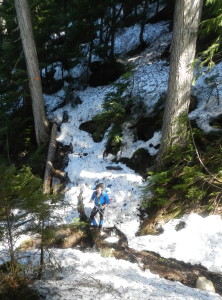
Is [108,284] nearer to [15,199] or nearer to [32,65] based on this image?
[15,199]

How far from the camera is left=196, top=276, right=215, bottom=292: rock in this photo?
4562 mm

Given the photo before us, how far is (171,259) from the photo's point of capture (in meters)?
5.55

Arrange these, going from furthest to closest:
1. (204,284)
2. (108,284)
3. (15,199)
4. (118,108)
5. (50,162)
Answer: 1. (50,162)
2. (118,108)
3. (204,284)
4. (108,284)
5. (15,199)

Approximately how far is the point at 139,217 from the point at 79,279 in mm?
3194

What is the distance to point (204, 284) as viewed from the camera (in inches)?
181

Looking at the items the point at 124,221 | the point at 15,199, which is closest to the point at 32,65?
the point at 124,221

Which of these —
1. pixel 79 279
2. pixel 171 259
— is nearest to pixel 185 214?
pixel 171 259

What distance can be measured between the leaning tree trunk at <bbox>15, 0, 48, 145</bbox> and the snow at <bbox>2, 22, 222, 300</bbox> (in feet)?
3.04

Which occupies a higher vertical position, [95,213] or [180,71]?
[180,71]

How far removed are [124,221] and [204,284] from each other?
9.71ft

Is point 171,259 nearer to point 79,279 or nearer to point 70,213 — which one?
point 79,279

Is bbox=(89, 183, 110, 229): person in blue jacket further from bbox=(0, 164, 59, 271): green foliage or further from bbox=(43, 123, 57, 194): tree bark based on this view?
bbox=(0, 164, 59, 271): green foliage

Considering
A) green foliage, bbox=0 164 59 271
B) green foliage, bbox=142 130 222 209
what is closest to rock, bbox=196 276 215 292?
green foliage, bbox=142 130 222 209

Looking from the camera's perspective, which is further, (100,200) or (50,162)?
(50,162)
